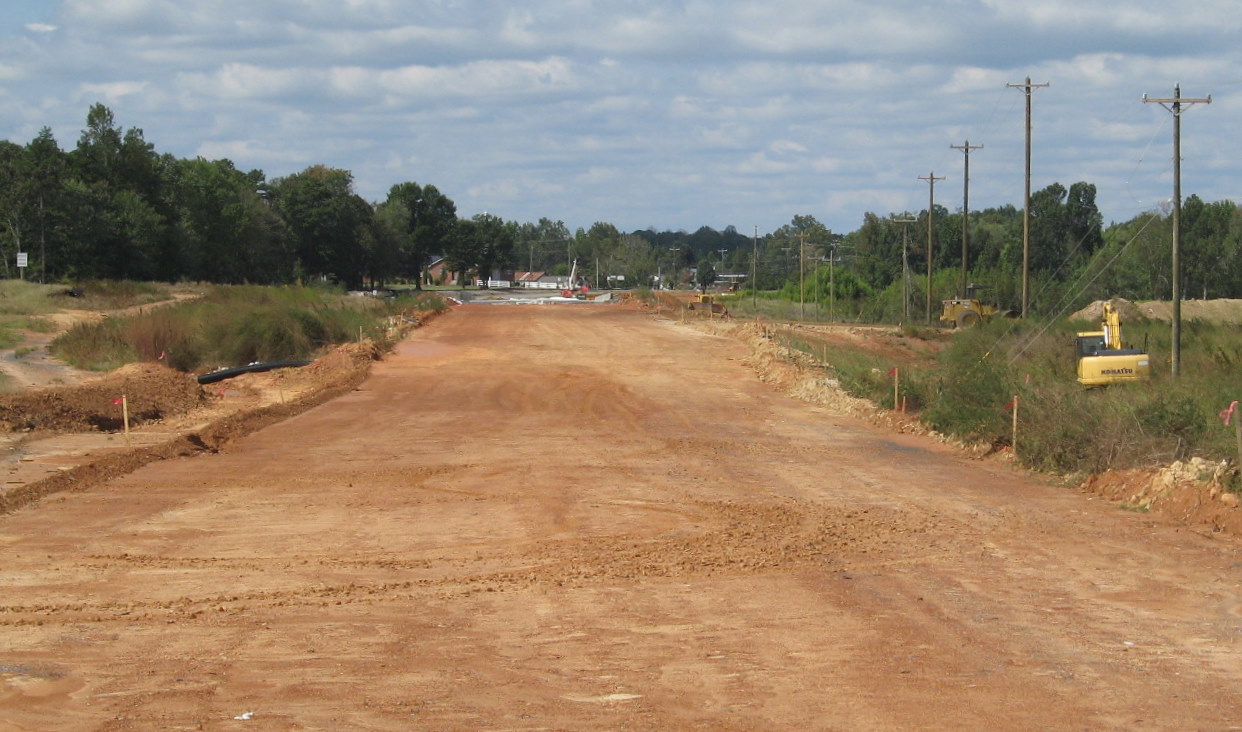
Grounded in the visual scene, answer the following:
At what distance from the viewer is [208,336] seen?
138 ft

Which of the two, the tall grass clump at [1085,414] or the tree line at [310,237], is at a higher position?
the tree line at [310,237]

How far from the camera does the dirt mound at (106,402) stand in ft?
81.9

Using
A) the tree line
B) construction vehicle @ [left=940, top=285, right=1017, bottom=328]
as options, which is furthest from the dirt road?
construction vehicle @ [left=940, top=285, right=1017, bottom=328]

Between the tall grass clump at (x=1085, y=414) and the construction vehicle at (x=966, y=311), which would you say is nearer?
the tall grass clump at (x=1085, y=414)

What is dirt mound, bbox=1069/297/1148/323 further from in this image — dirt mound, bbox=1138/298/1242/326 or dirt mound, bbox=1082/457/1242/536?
dirt mound, bbox=1082/457/1242/536

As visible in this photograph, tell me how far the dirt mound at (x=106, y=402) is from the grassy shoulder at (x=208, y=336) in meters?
4.87

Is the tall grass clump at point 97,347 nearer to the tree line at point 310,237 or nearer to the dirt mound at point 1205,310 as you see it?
the tree line at point 310,237

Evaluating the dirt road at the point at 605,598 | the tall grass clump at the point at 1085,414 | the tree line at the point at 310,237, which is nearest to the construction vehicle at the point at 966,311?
the tree line at the point at 310,237

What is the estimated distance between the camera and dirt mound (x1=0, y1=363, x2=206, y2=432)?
2497cm

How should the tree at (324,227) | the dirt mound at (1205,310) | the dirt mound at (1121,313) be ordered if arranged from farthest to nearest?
the tree at (324,227), the dirt mound at (1205,310), the dirt mound at (1121,313)

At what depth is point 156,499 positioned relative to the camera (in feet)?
58.4

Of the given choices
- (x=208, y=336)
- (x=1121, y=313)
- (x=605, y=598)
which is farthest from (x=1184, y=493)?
(x=1121, y=313)

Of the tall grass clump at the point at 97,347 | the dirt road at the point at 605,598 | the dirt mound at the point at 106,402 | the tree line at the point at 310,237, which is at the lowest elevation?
the dirt road at the point at 605,598

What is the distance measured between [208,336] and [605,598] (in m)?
33.6
